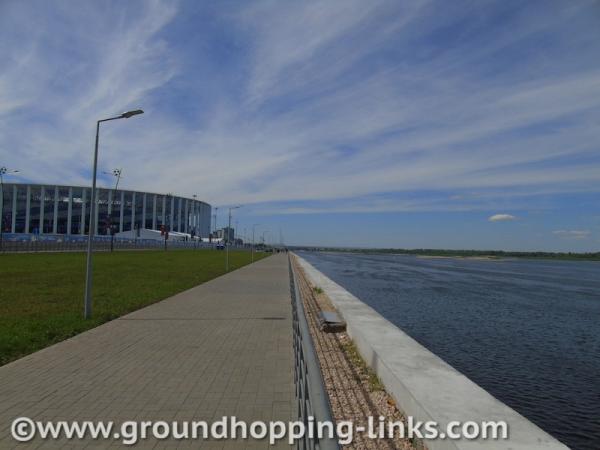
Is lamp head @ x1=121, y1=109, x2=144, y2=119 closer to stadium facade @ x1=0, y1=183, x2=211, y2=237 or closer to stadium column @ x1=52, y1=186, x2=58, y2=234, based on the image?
stadium facade @ x1=0, y1=183, x2=211, y2=237

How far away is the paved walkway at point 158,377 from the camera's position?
15.6 feet

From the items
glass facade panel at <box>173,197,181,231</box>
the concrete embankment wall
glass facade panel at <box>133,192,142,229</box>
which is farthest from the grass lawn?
glass facade panel at <box>173,197,181,231</box>

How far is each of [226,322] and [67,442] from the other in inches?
244

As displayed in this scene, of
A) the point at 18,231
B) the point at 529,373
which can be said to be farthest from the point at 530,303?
the point at 18,231

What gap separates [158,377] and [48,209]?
11050 cm

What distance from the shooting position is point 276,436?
4336mm

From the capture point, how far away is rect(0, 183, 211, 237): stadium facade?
9762 centimetres

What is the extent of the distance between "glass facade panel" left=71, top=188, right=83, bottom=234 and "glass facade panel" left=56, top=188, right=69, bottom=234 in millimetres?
1369

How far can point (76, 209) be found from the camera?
10281cm

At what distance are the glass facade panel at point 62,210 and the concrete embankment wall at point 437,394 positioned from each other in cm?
10971

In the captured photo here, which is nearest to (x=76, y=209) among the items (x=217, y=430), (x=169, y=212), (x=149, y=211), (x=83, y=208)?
(x=83, y=208)

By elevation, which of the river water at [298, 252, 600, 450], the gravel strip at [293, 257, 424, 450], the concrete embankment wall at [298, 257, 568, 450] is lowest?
the river water at [298, 252, 600, 450]

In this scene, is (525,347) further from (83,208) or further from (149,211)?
(149,211)

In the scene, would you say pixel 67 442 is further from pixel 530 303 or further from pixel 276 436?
pixel 530 303
